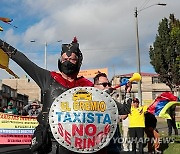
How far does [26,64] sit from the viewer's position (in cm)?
321

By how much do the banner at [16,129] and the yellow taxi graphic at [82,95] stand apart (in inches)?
289

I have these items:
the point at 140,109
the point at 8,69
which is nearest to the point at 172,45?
the point at 140,109

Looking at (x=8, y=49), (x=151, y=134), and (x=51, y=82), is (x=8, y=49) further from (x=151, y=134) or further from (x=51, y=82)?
(x=151, y=134)

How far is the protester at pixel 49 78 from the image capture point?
2.98 meters

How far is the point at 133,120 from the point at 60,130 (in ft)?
23.4

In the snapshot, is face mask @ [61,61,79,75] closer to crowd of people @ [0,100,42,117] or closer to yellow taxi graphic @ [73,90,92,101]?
yellow taxi graphic @ [73,90,92,101]

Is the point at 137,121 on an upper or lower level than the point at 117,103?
lower

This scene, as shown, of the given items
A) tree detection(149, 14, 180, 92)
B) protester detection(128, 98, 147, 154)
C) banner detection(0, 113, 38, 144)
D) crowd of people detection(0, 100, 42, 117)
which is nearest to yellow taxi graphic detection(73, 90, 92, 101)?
protester detection(128, 98, 147, 154)

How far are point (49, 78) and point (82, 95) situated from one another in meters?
0.39

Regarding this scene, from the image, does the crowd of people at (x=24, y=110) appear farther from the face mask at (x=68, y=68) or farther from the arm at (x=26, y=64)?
the face mask at (x=68, y=68)

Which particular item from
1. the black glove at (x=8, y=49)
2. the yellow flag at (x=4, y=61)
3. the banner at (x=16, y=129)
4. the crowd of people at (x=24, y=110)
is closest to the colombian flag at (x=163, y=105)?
the crowd of people at (x=24, y=110)

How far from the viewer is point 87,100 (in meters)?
2.89

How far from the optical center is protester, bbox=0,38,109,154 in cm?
298

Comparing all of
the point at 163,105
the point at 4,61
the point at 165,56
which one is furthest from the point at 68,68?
the point at 165,56
